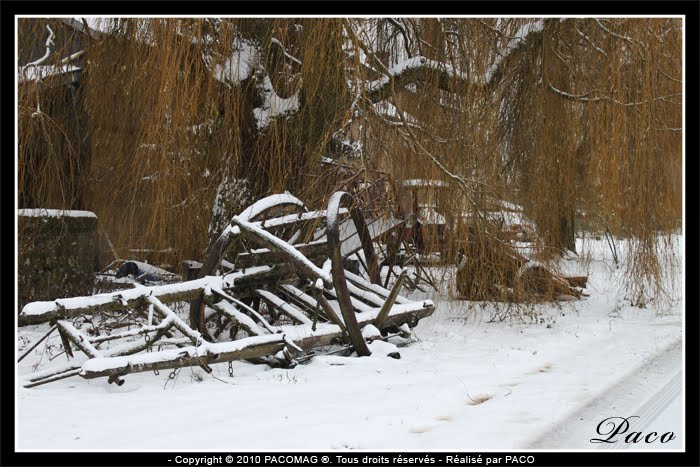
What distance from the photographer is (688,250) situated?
520 cm

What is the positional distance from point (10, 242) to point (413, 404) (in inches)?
107

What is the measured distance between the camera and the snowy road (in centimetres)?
368

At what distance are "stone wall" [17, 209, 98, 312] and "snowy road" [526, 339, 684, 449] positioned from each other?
5243mm

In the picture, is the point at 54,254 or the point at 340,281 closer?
the point at 340,281

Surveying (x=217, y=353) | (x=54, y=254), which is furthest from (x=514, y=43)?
(x=54, y=254)

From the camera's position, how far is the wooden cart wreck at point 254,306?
4590 millimetres

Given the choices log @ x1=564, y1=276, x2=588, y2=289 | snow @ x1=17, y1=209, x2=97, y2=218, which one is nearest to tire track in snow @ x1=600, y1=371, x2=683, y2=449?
log @ x1=564, y1=276, x2=588, y2=289

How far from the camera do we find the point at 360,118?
681 centimetres

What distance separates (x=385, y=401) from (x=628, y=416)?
145 centimetres

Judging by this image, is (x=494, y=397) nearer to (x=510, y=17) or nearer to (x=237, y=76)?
(x=237, y=76)

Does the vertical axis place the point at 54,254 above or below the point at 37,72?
below

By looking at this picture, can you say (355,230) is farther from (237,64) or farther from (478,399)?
(478,399)

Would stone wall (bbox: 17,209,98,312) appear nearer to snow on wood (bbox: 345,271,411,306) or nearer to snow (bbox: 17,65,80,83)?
snow (bbox: 17,65,80,83)

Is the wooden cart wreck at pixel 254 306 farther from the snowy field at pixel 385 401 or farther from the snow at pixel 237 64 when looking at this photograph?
the snow at pixel 237 64
